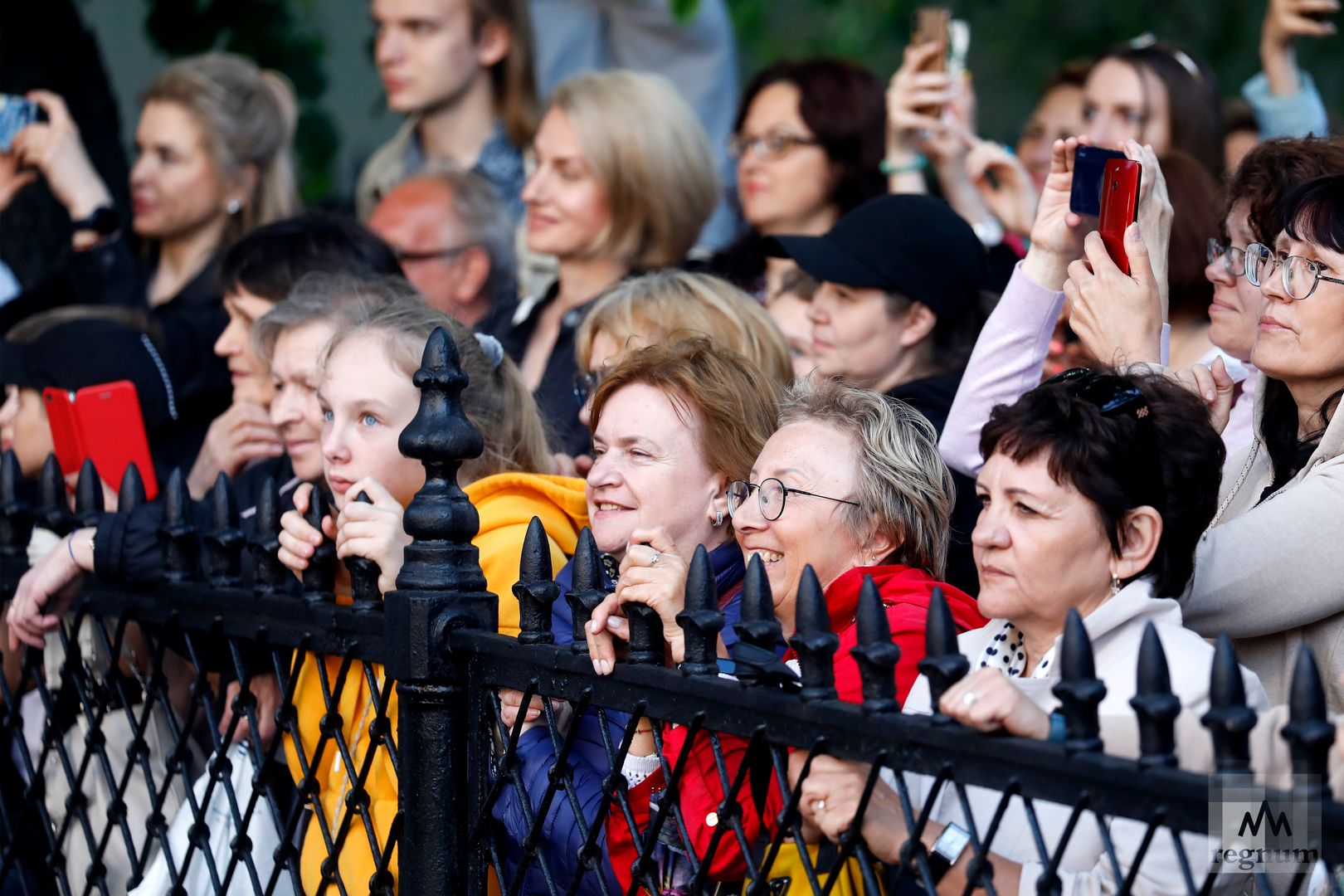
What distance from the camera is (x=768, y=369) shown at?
12.0 feet

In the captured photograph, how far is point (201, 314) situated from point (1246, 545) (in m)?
3.50

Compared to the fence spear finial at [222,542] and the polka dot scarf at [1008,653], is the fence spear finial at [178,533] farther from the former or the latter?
the polka dot scarf at [1008,653]

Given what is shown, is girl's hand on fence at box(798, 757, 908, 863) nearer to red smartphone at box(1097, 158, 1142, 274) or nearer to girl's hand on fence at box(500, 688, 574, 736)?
girl's hand on fence at box(500, 688, 574, 736)

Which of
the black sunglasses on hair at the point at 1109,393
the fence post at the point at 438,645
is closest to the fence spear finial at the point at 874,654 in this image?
the black sunglasses on hair at the point at 1109,393

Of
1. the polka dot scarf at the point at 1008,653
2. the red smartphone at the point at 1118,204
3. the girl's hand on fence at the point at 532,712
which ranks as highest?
the red smartphone at the point at 1118,204

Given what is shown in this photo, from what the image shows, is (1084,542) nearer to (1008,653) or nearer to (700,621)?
(1008,653)

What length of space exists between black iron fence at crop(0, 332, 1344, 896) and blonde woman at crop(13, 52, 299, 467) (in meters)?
2.32

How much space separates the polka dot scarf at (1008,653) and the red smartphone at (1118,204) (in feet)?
2.61

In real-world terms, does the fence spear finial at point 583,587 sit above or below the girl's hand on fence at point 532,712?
above

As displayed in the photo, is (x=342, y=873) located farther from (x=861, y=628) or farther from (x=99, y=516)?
(x=861, y=628)

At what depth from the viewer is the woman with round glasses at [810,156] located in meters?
5.07

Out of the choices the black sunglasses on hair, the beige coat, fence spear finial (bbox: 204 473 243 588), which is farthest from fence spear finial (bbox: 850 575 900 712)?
fence spear finial (bbox: 204 473 243 588)

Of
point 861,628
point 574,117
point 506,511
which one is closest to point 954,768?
point 861,628

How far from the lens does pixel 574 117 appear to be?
5.05 meters
